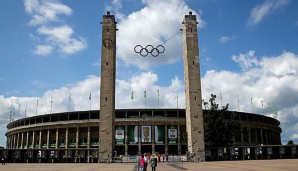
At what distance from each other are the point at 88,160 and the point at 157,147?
40803 mm

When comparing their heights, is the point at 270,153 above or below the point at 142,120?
below

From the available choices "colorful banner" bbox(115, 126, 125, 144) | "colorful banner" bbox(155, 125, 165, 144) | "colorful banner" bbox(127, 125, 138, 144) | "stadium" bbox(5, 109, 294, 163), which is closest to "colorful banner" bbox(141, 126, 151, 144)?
"stadium" bbox(5, 109, 294, 163)

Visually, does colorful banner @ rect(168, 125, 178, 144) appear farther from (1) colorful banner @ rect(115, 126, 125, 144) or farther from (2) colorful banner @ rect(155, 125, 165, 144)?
(1) colorful banner @ rect(115, 126, 125, 144)

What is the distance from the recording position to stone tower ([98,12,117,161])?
53.4m

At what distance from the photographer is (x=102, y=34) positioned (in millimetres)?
57938

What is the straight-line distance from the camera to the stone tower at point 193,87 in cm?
5424

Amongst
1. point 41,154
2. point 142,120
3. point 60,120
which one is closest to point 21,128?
point 60,120

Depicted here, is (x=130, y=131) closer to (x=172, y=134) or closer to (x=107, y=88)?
(x=172, y=134)

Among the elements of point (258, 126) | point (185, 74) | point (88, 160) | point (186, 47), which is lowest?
point (88, 160)

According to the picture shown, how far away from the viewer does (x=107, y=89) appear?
55219 millimetres

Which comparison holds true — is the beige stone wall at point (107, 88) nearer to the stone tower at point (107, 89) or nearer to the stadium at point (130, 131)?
the stone tower at point (107, 89)

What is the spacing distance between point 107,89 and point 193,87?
1650 cm

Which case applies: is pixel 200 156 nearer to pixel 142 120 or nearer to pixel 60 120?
pixel 142 120

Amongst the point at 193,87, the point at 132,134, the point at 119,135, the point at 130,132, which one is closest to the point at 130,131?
the point at 130,132
